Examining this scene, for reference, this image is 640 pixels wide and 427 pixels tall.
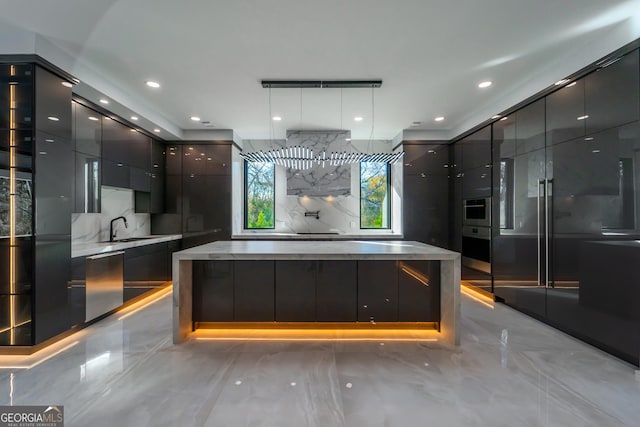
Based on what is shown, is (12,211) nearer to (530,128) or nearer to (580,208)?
(580,208)

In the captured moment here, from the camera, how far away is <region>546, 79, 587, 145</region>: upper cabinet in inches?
103

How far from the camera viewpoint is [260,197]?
19.0ft

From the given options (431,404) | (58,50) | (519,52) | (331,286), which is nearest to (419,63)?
(519,52)

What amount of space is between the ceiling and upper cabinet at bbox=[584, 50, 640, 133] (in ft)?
0.58

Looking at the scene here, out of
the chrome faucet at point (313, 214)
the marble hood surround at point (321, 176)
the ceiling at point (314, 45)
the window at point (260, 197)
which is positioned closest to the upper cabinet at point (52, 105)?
the ceiling at point (314, 45)

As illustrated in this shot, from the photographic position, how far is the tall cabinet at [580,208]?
2236mm

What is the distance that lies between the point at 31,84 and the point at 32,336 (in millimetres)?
2177

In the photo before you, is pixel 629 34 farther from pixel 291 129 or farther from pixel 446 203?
pixel 291 129

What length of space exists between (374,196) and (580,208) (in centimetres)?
346

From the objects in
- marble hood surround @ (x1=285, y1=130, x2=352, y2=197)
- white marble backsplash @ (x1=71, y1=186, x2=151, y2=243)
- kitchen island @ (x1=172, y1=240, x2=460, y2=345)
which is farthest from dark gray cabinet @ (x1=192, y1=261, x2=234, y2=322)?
marble hood surround @ (x1=285, y1=130, x2=352, y2=197)

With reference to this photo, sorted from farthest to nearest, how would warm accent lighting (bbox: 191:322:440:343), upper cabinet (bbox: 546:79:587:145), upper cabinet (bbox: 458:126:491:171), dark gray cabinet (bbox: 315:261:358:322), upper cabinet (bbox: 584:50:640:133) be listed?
1. upper cabinet (bbox: 458:126:491:171)
2. dark gray cabinet (bbox: 315:261:358:322)
3. warm accent lighting (bbox: 191:322:440:343)
4. upper cabinet (bbox: 546:79:587:145)
5. upper cabinet (bbox: 584:50:640:133)

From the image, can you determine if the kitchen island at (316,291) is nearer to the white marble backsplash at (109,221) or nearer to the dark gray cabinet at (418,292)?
the dark gray cabinet at (418,292)

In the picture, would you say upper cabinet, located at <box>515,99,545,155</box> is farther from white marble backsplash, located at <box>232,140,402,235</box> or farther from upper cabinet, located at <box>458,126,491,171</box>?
white marble backsplash, located at <box>232,140,402,235</box>

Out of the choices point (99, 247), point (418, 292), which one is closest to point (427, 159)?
point (418, 292)
